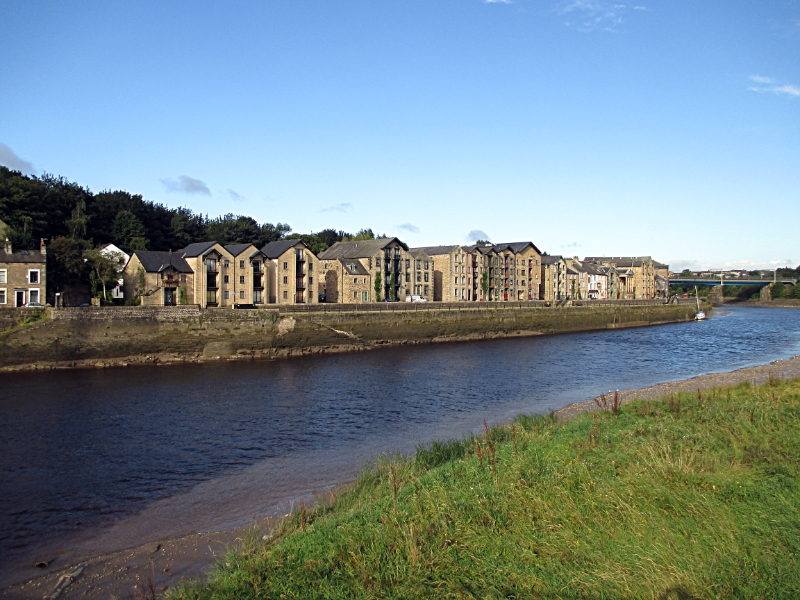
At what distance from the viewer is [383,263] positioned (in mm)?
83312

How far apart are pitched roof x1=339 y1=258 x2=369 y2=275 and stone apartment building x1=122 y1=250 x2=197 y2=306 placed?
70.2 feet

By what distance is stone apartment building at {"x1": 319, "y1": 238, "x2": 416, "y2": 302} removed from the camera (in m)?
81.8

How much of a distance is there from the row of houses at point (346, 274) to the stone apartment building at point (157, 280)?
0.33 feet

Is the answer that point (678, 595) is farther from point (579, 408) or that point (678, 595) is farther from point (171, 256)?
point (171, 256)

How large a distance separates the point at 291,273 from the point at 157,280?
16.1 m

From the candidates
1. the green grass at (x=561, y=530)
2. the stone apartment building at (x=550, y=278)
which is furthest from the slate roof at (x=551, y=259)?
the green grass at (x=561, y=530)

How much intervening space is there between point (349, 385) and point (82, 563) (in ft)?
82.5

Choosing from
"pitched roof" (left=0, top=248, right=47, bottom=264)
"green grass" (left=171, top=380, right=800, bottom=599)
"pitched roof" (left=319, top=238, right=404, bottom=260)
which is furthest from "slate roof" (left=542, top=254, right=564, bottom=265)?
"green grass" (left=171, top=380, right=800, bottom=599)

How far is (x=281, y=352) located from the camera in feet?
176

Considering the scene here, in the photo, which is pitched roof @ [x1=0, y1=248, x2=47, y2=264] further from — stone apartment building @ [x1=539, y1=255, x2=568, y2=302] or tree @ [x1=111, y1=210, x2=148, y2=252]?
stone apartment building @ [x1=539, y1=255, x2=568, y2=302]

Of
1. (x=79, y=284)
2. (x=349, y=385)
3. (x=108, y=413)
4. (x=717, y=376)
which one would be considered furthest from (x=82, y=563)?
(x=79, y=284)

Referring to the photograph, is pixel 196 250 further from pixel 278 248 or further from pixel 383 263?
pixel 383 263

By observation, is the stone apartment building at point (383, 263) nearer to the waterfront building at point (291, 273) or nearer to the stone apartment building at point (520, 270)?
the waterfront building at point (291, 273)

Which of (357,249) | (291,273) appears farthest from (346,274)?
(291,273)
